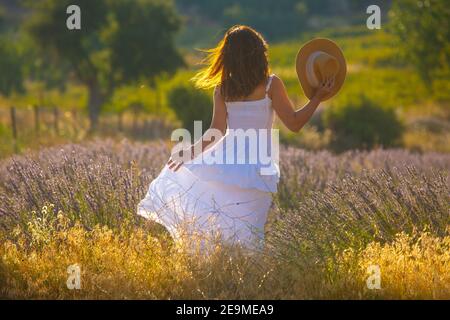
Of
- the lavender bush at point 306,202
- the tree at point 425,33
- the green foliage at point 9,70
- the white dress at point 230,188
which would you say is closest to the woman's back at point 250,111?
the white dress at point 230,188

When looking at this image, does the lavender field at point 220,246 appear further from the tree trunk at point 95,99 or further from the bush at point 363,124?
the tree trunk at point 95,99

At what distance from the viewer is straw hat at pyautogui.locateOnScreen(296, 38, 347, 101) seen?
18.5 ft

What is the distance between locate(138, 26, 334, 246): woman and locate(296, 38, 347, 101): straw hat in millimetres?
67

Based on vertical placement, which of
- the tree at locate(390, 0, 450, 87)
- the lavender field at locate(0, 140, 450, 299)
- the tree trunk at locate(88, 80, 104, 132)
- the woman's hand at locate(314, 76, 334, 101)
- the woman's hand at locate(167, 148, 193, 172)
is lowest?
the lavender field at locate(0, 140, 450, 299)

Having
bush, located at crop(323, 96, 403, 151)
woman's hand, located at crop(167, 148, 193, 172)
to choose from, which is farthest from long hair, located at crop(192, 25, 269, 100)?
bush, located at crop(323, 96, 403, 151)

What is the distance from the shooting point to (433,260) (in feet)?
17.5

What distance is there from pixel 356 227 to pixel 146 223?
1602 mm

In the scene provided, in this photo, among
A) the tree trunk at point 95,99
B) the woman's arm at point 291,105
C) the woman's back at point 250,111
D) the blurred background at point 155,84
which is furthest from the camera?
the tree trunk at point 95,99

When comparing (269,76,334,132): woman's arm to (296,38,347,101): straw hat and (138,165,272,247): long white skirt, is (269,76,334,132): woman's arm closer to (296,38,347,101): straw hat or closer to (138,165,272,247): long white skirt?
(296,38,347,101): straw hat

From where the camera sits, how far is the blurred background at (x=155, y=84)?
1917 centimetres

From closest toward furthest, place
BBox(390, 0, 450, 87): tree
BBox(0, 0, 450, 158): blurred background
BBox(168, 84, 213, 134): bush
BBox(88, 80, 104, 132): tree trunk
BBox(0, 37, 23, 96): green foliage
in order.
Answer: BBox(0, 0, 450, 158): blurred background < BBox(168, 84, 213, 134): bush < BBox(390, 0, 450, 87): tree < BBox(88, 80, 104, 132): tree trunk < BBox(0, 37, 23, 96): green foliage

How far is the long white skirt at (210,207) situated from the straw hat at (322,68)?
0.89 meters

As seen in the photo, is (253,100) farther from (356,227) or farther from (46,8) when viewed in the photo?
(46,8)

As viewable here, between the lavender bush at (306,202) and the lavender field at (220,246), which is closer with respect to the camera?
the lavender field at (220,246)
